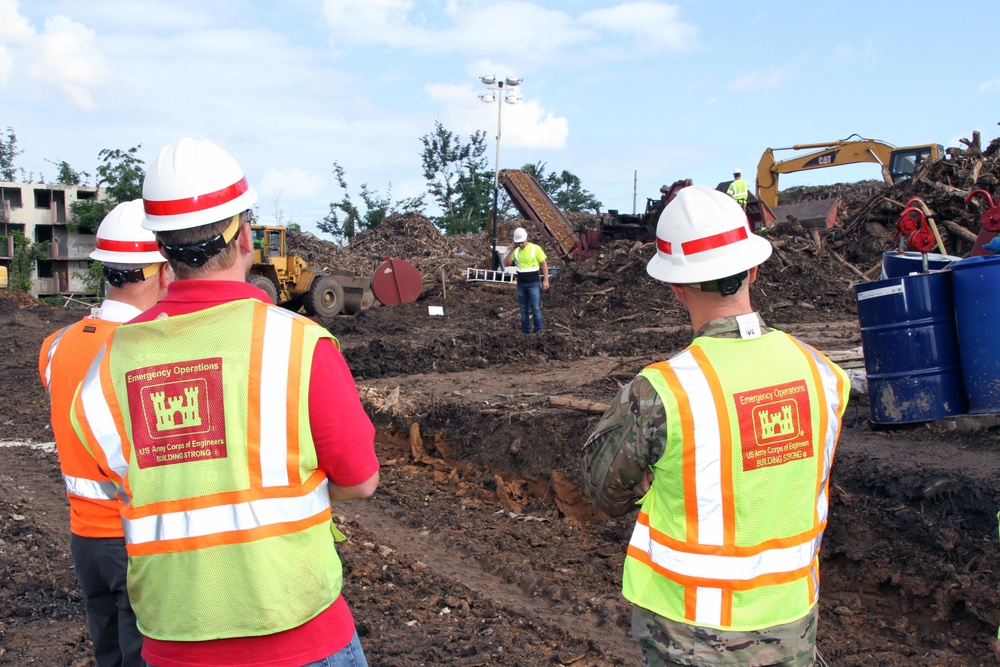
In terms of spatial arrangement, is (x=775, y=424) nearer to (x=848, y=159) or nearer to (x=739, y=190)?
(x=739, y=190)

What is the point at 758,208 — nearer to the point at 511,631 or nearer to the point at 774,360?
the point at 511,631

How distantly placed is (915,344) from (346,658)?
4727mm

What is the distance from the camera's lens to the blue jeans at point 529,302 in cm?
1322

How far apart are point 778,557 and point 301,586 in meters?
1.21

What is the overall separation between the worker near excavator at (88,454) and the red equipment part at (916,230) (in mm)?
4808

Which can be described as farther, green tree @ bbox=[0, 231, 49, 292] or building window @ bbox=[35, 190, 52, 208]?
building window @ bbox=[35, 190, 52, 208]

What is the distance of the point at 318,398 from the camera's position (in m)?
1.78

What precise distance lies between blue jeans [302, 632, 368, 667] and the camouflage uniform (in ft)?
2.43

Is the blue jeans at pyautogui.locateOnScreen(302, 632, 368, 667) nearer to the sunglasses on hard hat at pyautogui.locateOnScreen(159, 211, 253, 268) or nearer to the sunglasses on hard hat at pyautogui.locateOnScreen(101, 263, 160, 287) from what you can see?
the sunglasses on hard hat at pyautogui.locateOnScreen(159, 211, 253, 268)

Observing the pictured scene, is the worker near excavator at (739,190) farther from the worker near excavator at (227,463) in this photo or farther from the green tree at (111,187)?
the green tree at (111,187)

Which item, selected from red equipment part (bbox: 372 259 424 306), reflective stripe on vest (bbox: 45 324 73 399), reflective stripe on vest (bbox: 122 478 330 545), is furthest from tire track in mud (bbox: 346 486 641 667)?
red equipment part (bbox: 372 259 424 306)

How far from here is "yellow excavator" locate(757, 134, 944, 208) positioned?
19.2 metres

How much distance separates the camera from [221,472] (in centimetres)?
174

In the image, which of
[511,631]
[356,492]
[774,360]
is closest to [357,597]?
[511,631]
